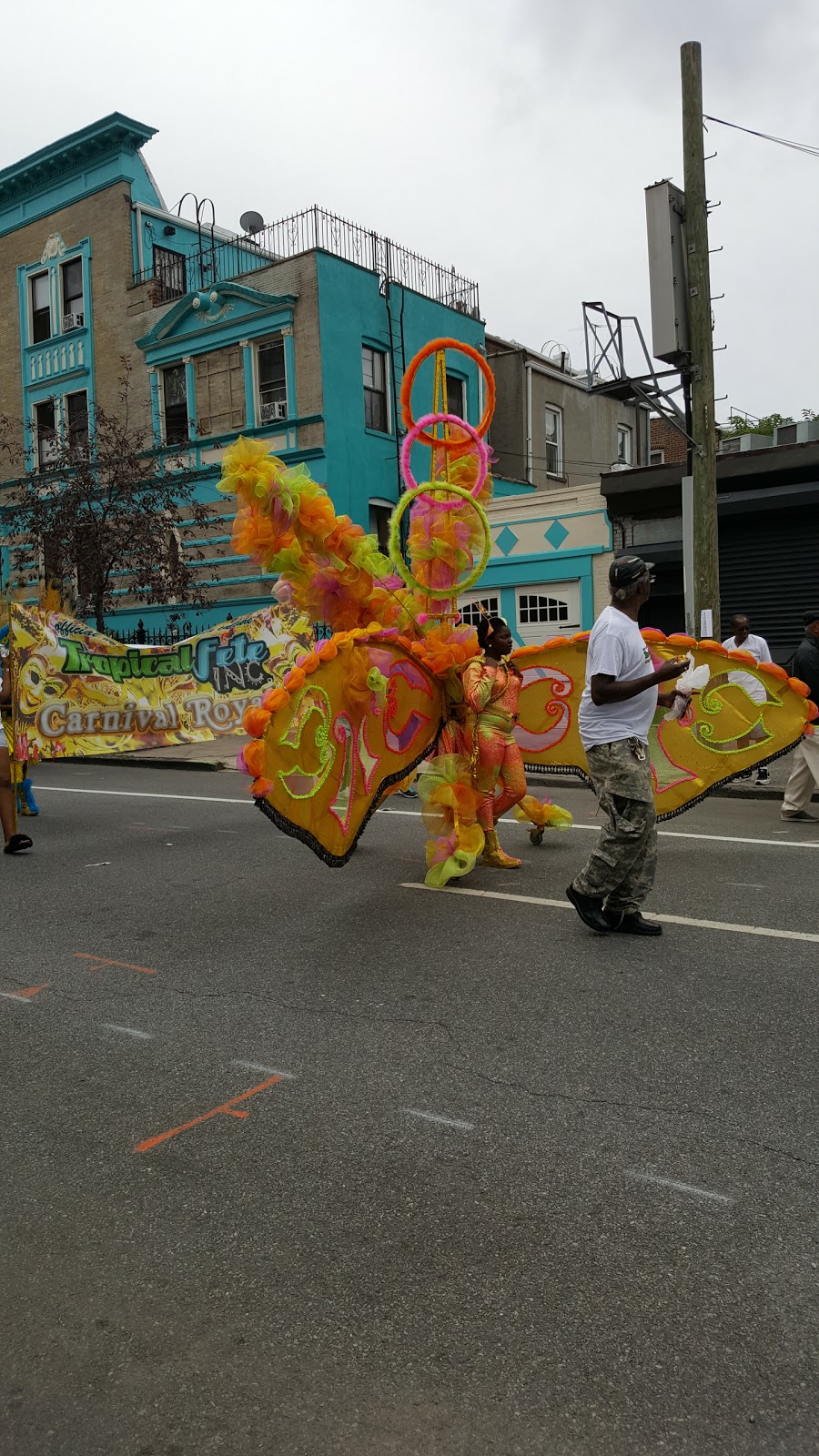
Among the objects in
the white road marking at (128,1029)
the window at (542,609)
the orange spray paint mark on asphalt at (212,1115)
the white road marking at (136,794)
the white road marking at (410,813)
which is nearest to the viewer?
the orange spray paint mark on asphalt at (212,1115)

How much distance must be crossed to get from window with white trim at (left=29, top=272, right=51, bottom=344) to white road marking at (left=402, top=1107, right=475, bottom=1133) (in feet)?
80.8

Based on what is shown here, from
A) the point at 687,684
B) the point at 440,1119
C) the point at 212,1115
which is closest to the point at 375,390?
the point at 687,684

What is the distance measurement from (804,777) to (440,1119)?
6.65 metres

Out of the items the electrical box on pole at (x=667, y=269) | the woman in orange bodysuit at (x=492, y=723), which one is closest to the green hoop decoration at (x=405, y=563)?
the woman in orange bodysuit at (x=492, y=723)

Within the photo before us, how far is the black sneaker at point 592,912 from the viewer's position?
5.55 metres

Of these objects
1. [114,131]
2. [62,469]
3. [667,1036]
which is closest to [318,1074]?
[667,1036]

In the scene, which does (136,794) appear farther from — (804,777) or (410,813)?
(804,777)

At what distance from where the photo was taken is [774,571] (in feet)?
54.1

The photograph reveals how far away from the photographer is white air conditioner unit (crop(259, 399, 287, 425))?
20.5 meters

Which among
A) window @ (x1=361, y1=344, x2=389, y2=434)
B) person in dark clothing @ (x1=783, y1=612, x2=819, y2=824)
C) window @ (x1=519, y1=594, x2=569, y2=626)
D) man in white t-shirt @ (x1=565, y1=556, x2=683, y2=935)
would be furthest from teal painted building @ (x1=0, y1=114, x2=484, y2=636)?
man in white t-shirt @ (x1=565, y1=556, x2=683, y2=935)

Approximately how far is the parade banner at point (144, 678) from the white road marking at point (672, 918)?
393cm

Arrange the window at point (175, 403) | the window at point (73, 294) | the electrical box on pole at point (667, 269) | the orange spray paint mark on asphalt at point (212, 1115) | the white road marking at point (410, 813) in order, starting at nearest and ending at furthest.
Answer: the orange spray paint mark on asphalt at point (212, 1115)
the white road marking at point (410, 813)
the electrical box on pole at point (667, 269)
the window at point (175, 403)
the window at point (73, 294)

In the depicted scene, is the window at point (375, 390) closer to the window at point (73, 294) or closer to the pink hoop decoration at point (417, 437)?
the window at point (73, 294)

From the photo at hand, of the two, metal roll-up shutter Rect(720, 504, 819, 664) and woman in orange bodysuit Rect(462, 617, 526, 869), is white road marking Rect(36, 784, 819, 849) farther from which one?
metal roll-up shutter Rect(720, 504, 819, 664)
